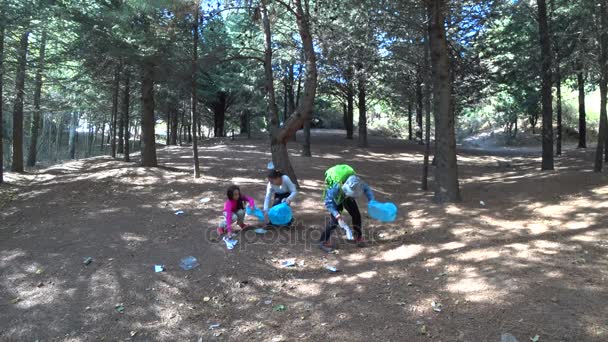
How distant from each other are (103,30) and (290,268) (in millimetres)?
9829

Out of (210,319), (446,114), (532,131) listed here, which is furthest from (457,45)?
(532,131)

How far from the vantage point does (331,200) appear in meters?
6.52

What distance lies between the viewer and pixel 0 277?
6191 mm

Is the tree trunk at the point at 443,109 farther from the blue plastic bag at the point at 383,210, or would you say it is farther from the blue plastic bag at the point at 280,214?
the blue plastic bag at the point at 280,214

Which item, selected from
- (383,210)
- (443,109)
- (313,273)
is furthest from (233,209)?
(443,109)

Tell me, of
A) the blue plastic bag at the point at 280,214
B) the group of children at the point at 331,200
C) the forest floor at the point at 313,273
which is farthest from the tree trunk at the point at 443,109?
the blue plastic bag at the point at 280,214

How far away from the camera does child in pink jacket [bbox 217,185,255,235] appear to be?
741cm

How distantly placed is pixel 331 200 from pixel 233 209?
6.54 feet

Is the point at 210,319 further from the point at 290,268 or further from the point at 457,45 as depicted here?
the point at 457,45

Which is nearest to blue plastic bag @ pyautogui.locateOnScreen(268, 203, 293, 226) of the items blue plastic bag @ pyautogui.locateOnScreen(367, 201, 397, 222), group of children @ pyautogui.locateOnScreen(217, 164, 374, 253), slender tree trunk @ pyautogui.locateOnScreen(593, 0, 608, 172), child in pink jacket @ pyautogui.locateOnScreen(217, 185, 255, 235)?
group of children @ pyautogui.locateOnScreen(217, 164, 374, 253)

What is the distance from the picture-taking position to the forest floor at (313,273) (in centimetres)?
426

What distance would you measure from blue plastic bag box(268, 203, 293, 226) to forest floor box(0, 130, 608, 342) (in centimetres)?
29

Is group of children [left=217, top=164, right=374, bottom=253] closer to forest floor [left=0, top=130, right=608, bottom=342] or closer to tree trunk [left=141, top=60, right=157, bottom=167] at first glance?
forest floor [left=0, top=130, right=608, bottom=342]

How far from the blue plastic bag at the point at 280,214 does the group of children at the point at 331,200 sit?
0.43 ft
